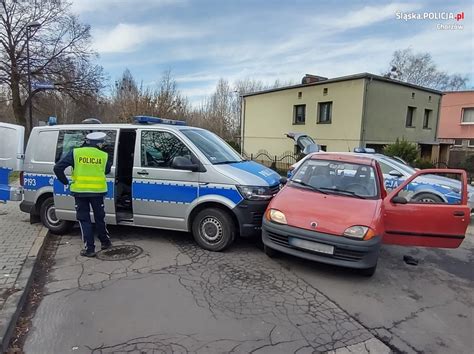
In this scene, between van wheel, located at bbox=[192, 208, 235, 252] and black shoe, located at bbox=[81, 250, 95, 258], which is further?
van wheel, located at bbox=[192, 208, 235, 252]

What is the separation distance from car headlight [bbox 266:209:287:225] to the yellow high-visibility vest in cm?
253

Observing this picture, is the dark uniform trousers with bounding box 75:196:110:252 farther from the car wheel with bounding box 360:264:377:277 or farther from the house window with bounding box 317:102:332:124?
the house window with bounding box 317:102:332:124

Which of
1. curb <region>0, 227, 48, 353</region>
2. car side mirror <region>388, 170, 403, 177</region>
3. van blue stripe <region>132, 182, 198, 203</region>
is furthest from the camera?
car side mirror <region>388, 170, 403, 177</region>

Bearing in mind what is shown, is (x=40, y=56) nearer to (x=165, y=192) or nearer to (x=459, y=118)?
(x=165, y=192)

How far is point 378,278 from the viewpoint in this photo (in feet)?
15.5

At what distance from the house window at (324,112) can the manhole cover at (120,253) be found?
16544mm

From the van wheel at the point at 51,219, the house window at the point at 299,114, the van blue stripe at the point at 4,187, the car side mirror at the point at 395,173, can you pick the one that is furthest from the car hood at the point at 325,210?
the house window at the point at 299,114

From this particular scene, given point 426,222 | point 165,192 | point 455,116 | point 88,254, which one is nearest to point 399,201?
point 426,222

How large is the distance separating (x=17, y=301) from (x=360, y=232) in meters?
3.94

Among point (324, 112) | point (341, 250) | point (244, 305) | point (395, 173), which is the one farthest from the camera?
point (324, 112)

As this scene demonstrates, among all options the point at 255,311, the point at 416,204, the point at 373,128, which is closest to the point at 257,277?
the point at 255,311

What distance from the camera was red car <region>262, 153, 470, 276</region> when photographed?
4352mm

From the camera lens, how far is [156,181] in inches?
217

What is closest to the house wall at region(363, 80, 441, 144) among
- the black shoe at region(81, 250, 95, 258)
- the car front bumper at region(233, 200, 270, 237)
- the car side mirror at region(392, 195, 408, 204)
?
the car side mirror at region(392, 195, 408, 204)
